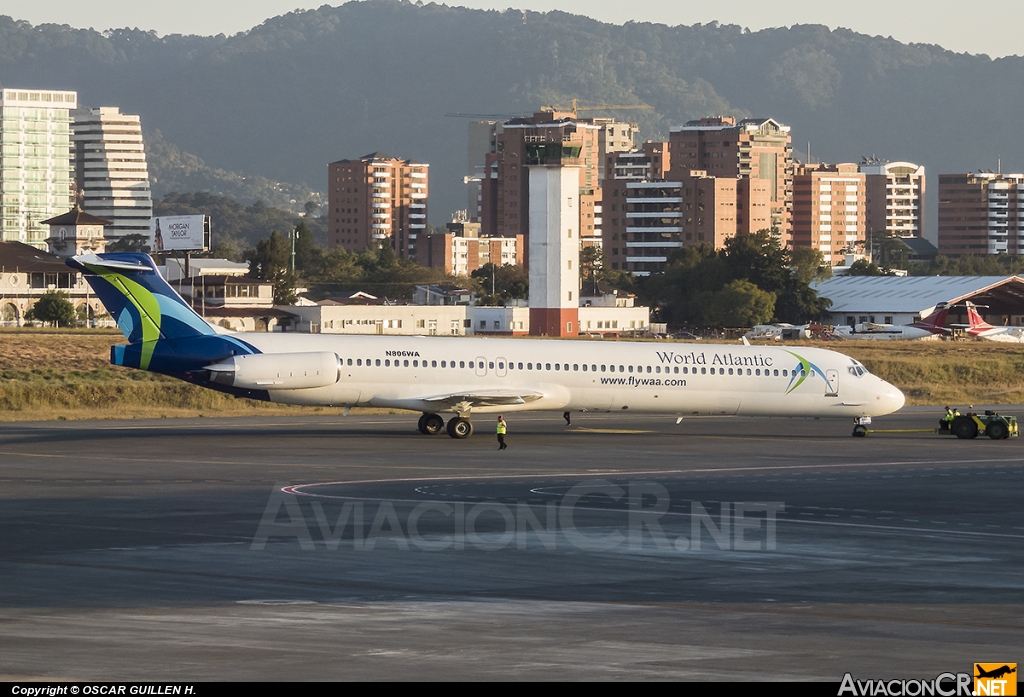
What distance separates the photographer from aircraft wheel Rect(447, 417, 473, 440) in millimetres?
47281

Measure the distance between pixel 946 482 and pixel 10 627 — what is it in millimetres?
25152

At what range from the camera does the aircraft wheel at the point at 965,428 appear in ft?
167

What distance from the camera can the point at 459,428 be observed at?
47.2 m

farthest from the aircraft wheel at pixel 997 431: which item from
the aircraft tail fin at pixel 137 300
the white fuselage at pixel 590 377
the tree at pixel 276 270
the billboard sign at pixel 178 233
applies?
the tree at pixel 276 270

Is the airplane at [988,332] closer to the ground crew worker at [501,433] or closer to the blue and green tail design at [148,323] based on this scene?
the ground crew worker at [501,433]

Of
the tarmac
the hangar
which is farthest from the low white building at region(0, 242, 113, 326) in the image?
the tarmac

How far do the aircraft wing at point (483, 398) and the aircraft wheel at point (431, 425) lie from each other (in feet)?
5.26

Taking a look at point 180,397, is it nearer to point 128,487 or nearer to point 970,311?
point 128,487

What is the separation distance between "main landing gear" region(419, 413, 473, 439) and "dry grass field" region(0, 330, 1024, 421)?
44.0ft

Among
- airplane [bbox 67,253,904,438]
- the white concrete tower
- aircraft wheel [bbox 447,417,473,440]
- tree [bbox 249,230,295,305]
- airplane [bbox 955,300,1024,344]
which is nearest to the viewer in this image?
airplane [bbox 67,253,904,438]

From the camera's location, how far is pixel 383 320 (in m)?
146

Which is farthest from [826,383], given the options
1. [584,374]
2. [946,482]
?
[946,482]

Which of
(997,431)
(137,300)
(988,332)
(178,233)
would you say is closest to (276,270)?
(178,233)

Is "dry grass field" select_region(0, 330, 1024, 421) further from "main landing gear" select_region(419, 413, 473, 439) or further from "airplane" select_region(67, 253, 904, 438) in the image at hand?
"main landing gear" select_region(419, 413, 473, 439)
